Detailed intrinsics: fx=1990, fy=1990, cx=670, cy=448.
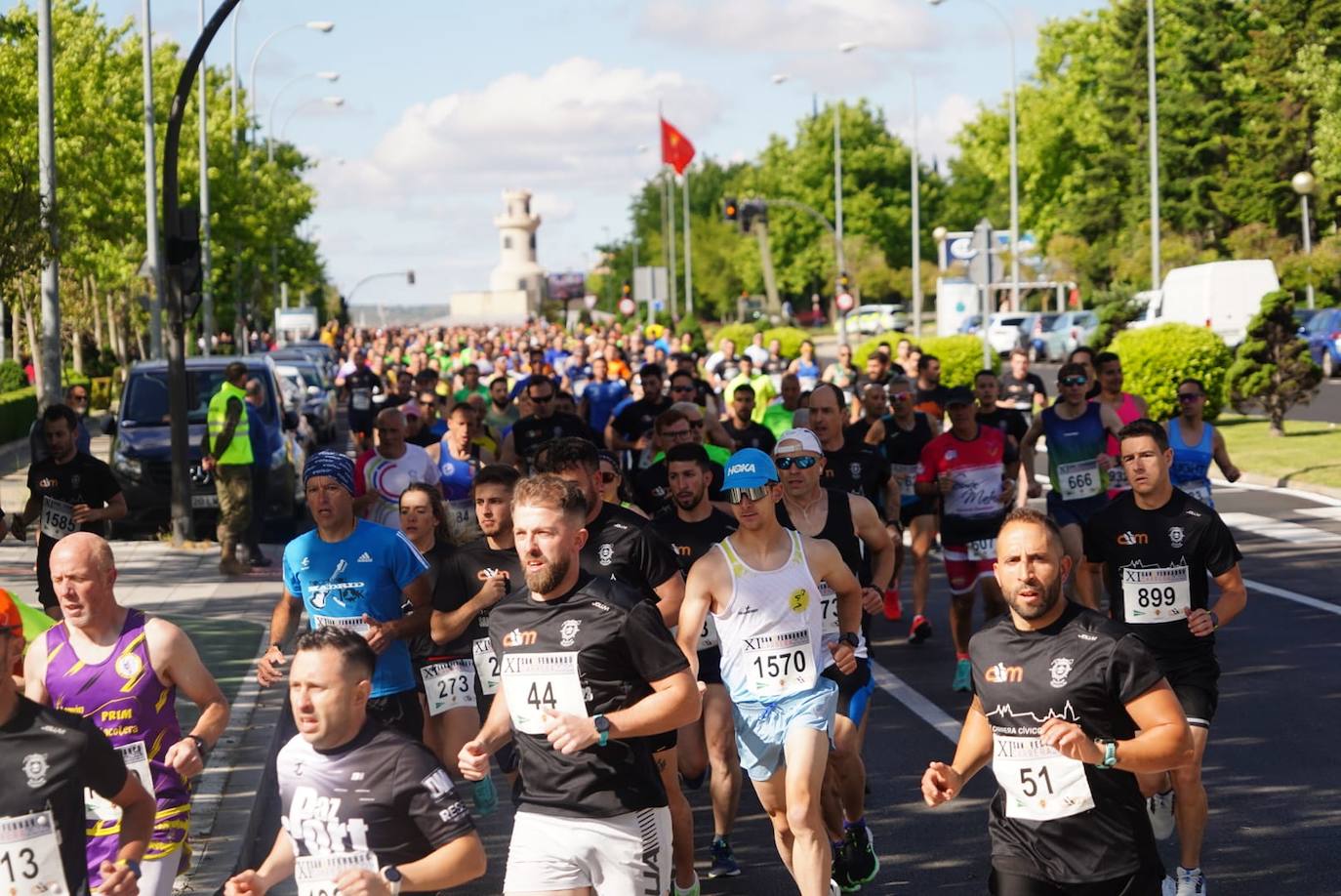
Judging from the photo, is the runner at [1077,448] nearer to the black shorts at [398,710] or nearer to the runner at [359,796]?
the black shorts at [398,710]

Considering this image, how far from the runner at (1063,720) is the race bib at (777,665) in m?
1.71

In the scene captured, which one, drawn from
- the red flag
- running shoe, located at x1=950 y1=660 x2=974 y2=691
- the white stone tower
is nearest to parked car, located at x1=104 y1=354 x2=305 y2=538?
running shoe, located at x1=950 y1=660 x2=974 y2=691

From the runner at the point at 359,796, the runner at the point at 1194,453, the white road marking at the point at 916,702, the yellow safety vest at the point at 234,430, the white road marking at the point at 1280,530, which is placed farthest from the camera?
the white road marking at the point at 1280,530

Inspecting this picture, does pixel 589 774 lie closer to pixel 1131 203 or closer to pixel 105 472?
pixel 105 472

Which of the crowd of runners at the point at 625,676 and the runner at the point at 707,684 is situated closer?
the crowd of runners at the point at 625,676

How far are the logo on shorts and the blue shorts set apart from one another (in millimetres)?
1871

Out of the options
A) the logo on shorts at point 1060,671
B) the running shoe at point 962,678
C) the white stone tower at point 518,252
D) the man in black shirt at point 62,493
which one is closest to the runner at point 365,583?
the logo on shorts at point 1060,671

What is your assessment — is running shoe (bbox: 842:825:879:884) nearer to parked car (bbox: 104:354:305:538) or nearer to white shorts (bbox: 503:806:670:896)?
white shorts (bbox: 503:806:670:896)

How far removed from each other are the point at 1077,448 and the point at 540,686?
25.1 ft

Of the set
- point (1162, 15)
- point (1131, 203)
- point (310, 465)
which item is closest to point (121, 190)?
point (310, 465)

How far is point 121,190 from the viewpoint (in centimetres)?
3728

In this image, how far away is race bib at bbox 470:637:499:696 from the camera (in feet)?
25.9

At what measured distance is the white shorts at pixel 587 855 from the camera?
17.8 ft

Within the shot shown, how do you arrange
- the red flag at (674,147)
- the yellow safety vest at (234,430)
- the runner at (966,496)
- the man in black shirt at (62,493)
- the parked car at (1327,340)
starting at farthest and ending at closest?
the red flag at (674,147) < the parked car at (1327,340) < the yellow safety vest at (234,430) < the runner at (966,496) < the man in black shirt at (62,493)
